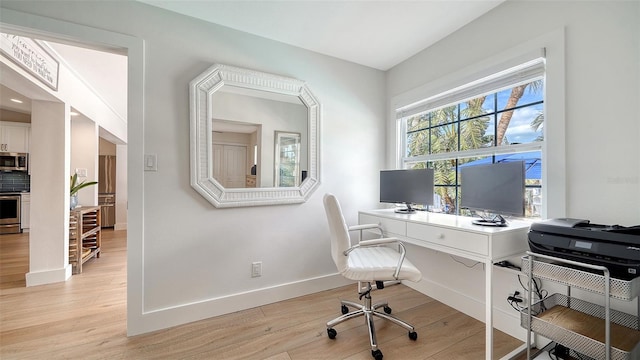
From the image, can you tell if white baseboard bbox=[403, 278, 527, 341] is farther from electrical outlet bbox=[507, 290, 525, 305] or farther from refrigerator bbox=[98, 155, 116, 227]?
refrigerator bbox=[98, 155, 116, 227]

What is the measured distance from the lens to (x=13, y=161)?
4.98 metres

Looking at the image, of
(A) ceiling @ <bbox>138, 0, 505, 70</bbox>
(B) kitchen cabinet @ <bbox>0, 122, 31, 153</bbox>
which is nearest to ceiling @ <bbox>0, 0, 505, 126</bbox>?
(A) ceiling @ <bbox>138, 0, 505, 70</bbox>

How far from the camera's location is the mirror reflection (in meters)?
2.07

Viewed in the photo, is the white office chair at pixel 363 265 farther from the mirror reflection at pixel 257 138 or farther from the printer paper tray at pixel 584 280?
the mirror reflection at pixel 257 138

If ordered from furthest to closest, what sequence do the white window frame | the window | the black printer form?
the window < the white window frame < the black printer

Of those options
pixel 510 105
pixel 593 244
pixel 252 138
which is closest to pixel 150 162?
pixel 252 138

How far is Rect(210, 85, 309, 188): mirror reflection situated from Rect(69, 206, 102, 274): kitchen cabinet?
2.31 m

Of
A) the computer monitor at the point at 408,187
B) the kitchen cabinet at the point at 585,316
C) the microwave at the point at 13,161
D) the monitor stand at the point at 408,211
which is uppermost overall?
the microwave at the point at 13,161

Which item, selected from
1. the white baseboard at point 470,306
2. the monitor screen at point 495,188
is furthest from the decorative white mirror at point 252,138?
the white baseboard at point 470,306

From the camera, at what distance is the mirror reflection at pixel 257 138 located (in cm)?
207

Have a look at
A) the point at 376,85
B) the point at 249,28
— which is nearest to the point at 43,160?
the point at 249,28

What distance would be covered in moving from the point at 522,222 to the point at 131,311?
2835 mm

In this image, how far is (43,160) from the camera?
265 centimetres

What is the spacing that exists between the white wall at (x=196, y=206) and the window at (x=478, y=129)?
79 centimetres
